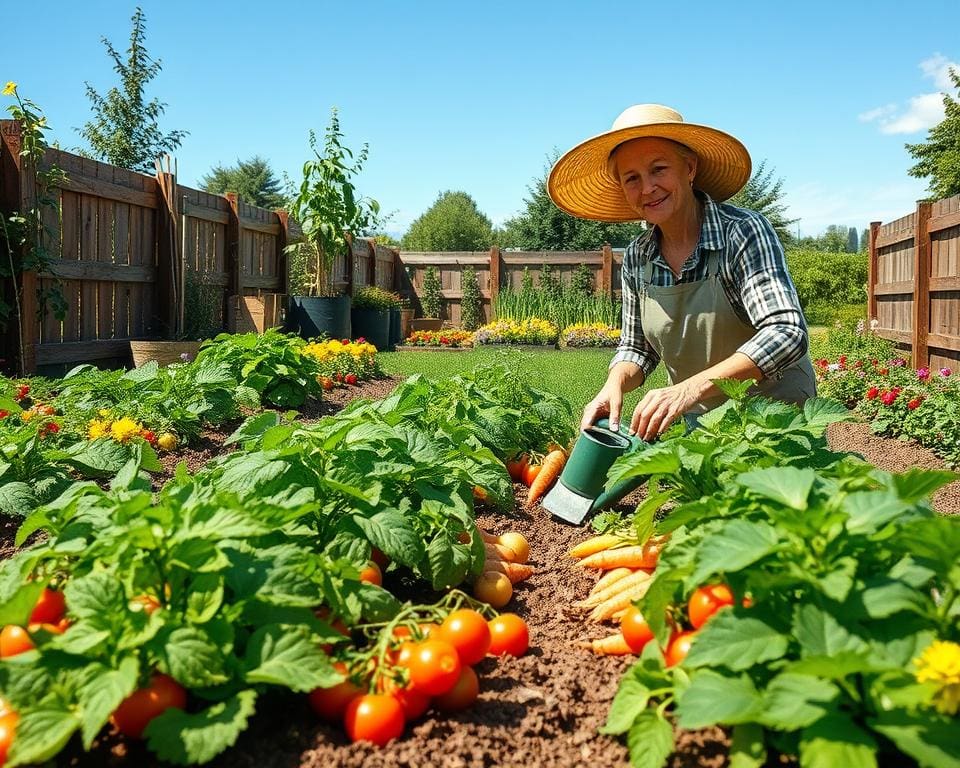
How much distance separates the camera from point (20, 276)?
674 centimetres

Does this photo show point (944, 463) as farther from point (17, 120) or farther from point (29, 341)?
point (17, 120)

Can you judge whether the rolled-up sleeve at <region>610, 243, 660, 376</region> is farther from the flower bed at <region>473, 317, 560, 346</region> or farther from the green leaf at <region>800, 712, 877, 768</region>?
the flower bed at <region>473, 317, 560, 346</region>

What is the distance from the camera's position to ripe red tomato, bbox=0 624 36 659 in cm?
150

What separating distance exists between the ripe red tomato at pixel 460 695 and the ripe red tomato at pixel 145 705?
0.50 metres

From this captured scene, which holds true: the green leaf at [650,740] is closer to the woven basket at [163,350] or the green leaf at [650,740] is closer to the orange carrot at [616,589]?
the orange carrot at [616,589]

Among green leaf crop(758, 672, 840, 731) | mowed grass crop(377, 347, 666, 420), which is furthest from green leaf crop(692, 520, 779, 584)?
mowed grass crop(377, 347, 666, 420)

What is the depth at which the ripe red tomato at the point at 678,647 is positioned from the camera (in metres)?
1.55

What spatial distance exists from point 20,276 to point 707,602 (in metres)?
6.69

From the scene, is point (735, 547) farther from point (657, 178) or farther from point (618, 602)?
point (657, 178)

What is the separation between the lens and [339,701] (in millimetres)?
1575

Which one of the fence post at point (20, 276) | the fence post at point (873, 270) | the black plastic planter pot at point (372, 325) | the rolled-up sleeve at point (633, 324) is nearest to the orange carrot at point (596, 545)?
the rolled-up sleeve at point (633, 324)

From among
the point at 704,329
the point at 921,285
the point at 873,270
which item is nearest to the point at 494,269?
the point at 873,270

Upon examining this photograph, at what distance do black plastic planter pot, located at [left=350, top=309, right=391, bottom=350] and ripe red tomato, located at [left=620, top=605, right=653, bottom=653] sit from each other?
11.6m

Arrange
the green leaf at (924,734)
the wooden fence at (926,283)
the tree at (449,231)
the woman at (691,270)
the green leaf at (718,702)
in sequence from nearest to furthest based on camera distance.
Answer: the green leaf at (924,734), the green leaf at (718,702), the woman at (691,270), the wooden fence at (926,283), the tree at (449,231)
